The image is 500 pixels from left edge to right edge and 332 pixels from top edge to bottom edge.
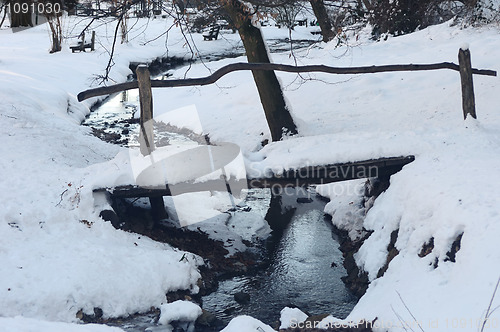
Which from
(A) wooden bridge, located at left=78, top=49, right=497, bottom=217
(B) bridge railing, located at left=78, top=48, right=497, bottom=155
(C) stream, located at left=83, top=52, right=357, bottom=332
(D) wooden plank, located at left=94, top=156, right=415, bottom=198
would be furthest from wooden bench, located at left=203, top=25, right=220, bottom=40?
(D) wooden plank, located at left=94, top=156, right=415, bottom=198

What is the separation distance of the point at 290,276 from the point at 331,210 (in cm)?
263

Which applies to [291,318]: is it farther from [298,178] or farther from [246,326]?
[298,178]

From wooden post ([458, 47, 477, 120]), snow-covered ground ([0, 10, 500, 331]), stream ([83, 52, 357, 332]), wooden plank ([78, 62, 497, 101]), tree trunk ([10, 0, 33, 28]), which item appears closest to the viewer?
snow-covered ground ([0, 10, 500, 331])

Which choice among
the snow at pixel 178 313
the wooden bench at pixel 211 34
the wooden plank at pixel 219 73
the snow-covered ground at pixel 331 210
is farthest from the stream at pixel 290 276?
the wooden bench at pixel 211 34

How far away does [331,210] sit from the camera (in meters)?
10.6

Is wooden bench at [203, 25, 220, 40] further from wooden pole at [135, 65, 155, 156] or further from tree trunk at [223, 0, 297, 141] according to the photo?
wooden pole at [135, 65, 155, 156]

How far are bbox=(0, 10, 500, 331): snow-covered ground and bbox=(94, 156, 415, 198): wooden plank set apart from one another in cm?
14

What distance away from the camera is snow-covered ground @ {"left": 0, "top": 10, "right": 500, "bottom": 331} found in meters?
5.76

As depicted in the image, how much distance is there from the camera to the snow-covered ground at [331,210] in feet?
18.9

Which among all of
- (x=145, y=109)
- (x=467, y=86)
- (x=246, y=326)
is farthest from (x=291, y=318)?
(x=467, y=86)

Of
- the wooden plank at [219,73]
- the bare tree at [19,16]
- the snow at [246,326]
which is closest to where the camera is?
the snow at [246,326]

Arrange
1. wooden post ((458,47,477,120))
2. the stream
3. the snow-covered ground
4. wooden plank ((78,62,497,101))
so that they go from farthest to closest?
wooden post ((458,47,477,120)) → wooden plank ((78,62,497,101)) → the stream → the snow-covered ground

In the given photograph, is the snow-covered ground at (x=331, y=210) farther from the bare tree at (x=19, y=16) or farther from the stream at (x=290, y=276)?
the bare tree at (x=19, y=16)

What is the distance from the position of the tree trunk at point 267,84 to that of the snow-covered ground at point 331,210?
0.61 m
